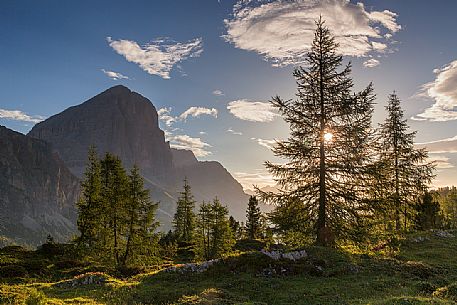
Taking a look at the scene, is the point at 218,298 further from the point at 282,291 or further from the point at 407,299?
the point at 407,299

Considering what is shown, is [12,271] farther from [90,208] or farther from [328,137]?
[328,137]

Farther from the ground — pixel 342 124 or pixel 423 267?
pixel 342 124

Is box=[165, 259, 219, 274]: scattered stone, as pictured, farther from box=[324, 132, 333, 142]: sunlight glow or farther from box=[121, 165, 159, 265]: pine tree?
box=[121, 165, 159, 265]: pine tree

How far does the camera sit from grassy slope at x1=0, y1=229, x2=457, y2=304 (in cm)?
1413

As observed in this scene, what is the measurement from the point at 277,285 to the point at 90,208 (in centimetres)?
2572

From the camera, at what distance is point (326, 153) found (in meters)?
25.2

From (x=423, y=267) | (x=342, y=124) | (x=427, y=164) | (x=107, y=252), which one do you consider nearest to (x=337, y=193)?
(x=342, y=124)

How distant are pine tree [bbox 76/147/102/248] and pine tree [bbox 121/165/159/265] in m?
4.04

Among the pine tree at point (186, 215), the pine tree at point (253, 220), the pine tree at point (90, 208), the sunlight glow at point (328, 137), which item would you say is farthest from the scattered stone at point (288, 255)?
the pine tree at point (253, 220)

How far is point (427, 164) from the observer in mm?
36844

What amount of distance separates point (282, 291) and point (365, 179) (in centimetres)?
1215

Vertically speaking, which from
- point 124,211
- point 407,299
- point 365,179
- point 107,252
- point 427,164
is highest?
point 427,164

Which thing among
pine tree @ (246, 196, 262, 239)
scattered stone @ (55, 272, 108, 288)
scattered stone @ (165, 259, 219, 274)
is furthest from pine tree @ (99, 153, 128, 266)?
pine tree @ (246, 196, 262, 239)

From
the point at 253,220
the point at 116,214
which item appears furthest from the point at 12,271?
the point at 253,220
